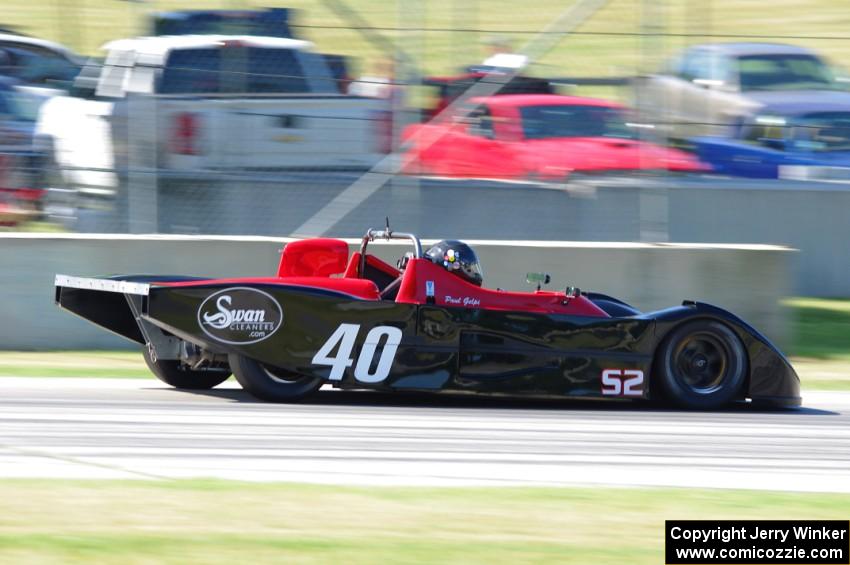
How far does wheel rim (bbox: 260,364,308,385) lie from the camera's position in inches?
328

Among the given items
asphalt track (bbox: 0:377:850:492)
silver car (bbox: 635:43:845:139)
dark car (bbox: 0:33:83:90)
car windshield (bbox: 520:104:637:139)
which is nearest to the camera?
asphalt track (bbox: 0:377:850:492)

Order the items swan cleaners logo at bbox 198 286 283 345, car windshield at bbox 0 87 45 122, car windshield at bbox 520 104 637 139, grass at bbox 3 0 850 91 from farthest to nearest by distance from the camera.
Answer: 1. car windshield at bbox 0 87 45 122
2. car windshield at bbox 520 104 637 139
3. grass at bbox 3 0 850 91
4. swan cleaners logo at bbox 198 286 283 345

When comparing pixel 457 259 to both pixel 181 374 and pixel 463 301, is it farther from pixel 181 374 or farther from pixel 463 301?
pixel 181 374

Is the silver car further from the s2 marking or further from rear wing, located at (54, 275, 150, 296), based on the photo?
rear wing, located at (54, 275, 150, 296)

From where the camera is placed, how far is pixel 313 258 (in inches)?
353

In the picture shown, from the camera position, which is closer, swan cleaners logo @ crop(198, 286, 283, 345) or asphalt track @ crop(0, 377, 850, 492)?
asphalt track @ crop(0, 377, 850, 492)

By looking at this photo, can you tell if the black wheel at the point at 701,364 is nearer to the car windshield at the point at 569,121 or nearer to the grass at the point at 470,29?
the grass at the point at 470,29

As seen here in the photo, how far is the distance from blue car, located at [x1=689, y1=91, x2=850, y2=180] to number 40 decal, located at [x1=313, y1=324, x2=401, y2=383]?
6.74m

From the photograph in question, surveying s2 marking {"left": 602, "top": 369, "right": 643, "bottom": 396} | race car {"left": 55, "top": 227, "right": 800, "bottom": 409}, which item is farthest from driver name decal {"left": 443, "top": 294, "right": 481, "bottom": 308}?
s2 marking {"left": 602, "top": 369, "right": 643, "bottom": 396}

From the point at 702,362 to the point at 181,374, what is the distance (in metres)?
3.54

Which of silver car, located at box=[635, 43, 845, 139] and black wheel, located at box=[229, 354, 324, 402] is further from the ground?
silver car, located at box=[635, 43, 845, 139]

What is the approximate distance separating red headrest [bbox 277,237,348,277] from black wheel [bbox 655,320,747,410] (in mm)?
2270

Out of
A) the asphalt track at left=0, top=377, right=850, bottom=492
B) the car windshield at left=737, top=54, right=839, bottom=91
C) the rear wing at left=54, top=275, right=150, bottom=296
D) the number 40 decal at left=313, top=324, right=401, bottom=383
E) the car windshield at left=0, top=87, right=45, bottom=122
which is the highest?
the car windshield at left=737, top=54, right=839, bottom=91

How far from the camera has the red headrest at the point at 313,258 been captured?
350 inches
